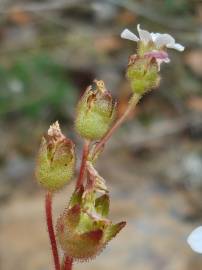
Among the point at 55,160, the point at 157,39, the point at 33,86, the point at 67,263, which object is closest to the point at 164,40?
the point at 157,39

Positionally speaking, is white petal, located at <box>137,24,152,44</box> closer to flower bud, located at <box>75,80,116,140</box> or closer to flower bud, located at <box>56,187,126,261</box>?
flower bud, located at <box>75,80,116,140</box>

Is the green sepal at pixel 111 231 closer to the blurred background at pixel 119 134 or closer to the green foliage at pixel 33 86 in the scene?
the blurred background at pixel 119 134

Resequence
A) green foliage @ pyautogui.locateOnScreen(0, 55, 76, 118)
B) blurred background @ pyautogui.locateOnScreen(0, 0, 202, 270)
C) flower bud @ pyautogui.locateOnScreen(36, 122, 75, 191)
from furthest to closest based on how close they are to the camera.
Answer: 1. green foliage @ pyautogui.locateOnScreen(0, 55, 76, 118)
2. blurred background @ pyautogui.locateOnScreen(0, 0, 202, 270)
3. flower bud @ pyautogui.locateOnScreen(36, 122, 75, 191)

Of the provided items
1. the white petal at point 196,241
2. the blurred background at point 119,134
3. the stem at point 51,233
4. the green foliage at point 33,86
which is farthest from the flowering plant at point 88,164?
the green foliage at point 33,86

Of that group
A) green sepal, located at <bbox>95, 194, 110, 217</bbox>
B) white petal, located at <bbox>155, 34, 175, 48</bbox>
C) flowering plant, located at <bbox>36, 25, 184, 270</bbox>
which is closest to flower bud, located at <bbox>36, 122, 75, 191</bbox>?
flowering plant, located at <bbox>36, 25, 184, 270</bbox>

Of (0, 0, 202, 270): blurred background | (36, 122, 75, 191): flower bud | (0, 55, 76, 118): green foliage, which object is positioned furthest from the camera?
(0, 55, 76, 118): green foliage

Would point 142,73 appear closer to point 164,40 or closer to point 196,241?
point 164,40
